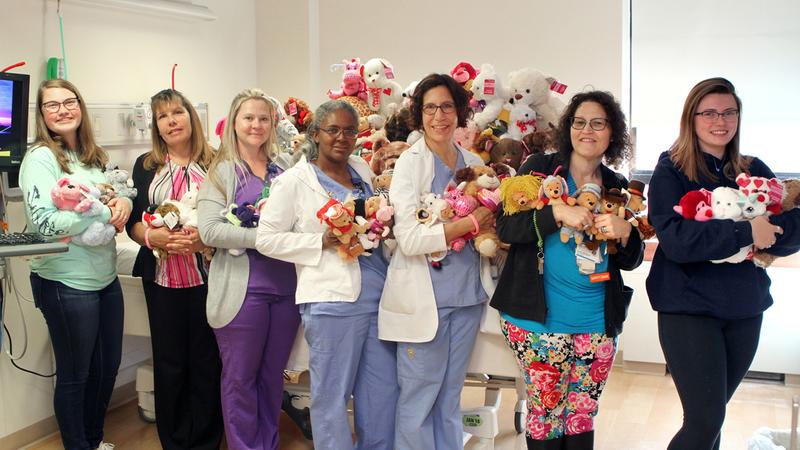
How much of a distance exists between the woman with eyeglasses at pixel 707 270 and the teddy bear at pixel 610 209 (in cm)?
9

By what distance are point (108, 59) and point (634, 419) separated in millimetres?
2743

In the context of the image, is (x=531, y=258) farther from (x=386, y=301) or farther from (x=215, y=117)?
(x=215, y=117)

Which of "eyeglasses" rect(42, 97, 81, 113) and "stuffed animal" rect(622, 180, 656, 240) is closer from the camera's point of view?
"stuffed animal" rect(622, 180, 656, 240)

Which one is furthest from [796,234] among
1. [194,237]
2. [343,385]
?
[194,237]

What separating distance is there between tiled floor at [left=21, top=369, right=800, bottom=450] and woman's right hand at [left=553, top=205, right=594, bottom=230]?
3.77 ft

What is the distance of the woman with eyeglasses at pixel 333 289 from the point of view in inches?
100

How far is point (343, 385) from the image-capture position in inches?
102

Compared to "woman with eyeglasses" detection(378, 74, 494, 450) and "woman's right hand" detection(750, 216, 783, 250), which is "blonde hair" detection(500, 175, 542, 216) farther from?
"woman's right hand" detection(750, 216, 783, 250)

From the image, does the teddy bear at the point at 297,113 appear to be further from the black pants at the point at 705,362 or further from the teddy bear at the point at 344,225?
the black pants at the point at 705,362

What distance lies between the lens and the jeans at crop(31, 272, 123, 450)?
289 cm

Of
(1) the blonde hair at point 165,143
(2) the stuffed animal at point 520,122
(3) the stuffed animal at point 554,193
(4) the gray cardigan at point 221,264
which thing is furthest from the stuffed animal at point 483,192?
(1) the blonde hair at point 165,143

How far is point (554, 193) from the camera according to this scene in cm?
229

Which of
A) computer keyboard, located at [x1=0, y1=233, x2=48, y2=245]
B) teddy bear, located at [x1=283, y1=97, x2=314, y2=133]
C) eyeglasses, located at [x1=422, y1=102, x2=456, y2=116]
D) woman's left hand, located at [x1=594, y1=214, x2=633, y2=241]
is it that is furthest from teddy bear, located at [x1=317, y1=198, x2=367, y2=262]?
teddy bear, located at [x1=283, y1=97, x2=314, y2=133]

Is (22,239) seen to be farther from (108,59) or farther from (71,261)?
(108,59)
